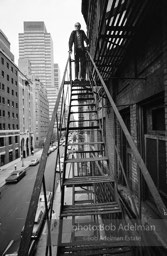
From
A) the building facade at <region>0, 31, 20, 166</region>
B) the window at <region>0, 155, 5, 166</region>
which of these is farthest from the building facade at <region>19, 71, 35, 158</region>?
the window at <region>0, 155, 5, 166</region>

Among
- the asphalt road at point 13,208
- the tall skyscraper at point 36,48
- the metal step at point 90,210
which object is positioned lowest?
the asphalt road at point 13,208

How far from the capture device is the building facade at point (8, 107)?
84.4 feet

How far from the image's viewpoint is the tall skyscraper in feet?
355

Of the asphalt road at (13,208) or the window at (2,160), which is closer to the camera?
the asphalt road at (13,208)

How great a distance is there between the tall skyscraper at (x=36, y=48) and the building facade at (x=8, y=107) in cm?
8100

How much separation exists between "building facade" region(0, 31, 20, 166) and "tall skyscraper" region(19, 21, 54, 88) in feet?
266

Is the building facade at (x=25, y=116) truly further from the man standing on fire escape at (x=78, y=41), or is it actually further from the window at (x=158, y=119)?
the window at (x=158, y=119)

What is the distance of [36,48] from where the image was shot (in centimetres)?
10850

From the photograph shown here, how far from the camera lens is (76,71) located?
5.88 m

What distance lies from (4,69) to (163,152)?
30377mm

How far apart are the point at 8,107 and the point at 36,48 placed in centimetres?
9854

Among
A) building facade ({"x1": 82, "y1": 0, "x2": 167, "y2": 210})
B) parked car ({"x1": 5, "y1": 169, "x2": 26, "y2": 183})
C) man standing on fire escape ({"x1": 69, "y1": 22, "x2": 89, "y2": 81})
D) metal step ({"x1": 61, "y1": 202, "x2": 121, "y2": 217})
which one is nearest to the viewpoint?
metal step ({"x1": 61, "y1": 202, "x2": 121, "y2": 217})

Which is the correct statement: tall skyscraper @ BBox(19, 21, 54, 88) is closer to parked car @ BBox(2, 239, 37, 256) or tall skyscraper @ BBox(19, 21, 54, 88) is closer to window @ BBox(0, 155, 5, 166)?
window @ BBox(0, 155, 5, 166)

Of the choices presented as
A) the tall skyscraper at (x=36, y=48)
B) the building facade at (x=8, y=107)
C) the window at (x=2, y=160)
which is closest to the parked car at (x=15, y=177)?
the window at (x=2, y=160)
